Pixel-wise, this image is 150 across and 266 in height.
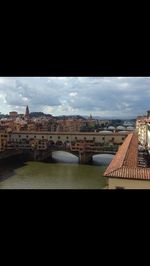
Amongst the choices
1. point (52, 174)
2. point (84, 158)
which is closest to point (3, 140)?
point (84, 158)

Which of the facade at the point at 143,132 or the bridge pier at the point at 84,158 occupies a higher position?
the facade at the point at 143,132

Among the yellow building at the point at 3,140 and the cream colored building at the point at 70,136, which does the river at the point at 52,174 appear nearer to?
the yellow building at the point at 3,140

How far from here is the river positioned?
7.80 meters

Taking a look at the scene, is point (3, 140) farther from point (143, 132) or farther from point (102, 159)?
point (143, 132)

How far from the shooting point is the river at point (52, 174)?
780 centimetres

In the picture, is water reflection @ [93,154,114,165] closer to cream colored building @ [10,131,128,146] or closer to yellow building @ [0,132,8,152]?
cream colored building @ [10,131,128,146]

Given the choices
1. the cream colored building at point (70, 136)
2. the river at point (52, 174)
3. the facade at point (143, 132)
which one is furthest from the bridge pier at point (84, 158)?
the facade at point (143, 132)

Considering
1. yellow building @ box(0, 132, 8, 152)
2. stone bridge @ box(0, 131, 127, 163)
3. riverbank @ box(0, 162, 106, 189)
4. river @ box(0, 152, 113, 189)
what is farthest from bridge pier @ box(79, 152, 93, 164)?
yellow building @ box(0, 132, 8, 152)

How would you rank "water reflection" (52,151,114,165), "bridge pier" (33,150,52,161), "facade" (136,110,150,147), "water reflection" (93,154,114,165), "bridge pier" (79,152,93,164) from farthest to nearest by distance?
"bridge pier" (33,150,52,161) < "water reflection" (52,151,114,165) < "water reflection" (93,154,114,165) < "bridge pier" (79,152,93,164) < "facade" (136,110,150,147)

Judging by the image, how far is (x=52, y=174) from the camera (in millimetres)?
9641

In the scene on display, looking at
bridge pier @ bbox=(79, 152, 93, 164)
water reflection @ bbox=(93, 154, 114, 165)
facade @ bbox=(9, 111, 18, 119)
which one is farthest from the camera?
facade @ bbox=(9, 111, 18, 119)
